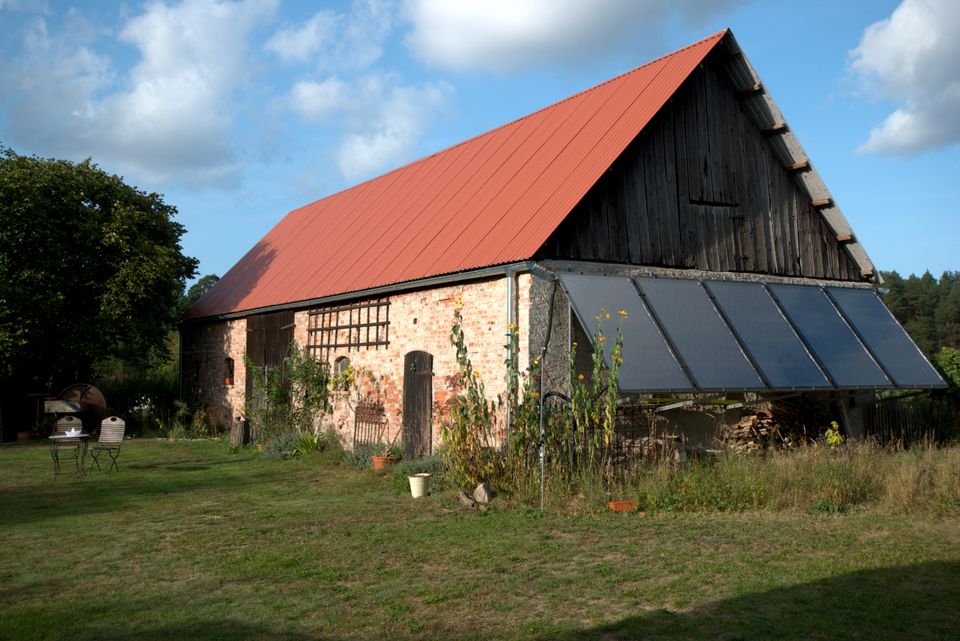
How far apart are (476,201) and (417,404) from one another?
154 inches

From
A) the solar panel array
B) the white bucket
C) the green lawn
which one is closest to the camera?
the green lawn

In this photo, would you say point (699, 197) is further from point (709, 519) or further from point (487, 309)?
point (709, 519)

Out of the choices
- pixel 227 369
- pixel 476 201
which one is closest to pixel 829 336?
pixel 476 201

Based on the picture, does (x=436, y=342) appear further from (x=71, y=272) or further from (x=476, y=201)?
(x=71, y=272)

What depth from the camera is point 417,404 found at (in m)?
13.7

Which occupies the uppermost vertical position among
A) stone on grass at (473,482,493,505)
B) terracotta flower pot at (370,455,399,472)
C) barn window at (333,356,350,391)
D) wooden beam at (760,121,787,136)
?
wooden beam at (760,121,787,136)

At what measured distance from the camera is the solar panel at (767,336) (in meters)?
11.8

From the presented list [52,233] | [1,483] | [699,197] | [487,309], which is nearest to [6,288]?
[52,233]

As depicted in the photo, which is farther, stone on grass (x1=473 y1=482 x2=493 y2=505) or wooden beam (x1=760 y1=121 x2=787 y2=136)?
wooden beam (x1=760 y1=121 x2=787 y2=136)

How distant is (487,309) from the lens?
1234 cm

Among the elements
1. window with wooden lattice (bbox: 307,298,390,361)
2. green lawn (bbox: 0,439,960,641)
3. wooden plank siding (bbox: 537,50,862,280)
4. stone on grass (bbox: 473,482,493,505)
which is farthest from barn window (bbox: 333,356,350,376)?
stone on grass (bbox: 473,482,493,505)

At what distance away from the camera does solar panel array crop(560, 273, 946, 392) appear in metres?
11.1

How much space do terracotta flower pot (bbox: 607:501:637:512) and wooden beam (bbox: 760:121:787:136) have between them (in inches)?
311

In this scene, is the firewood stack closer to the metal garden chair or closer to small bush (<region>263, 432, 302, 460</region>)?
small bush (<region>263, 432, 302, 460</region>)
